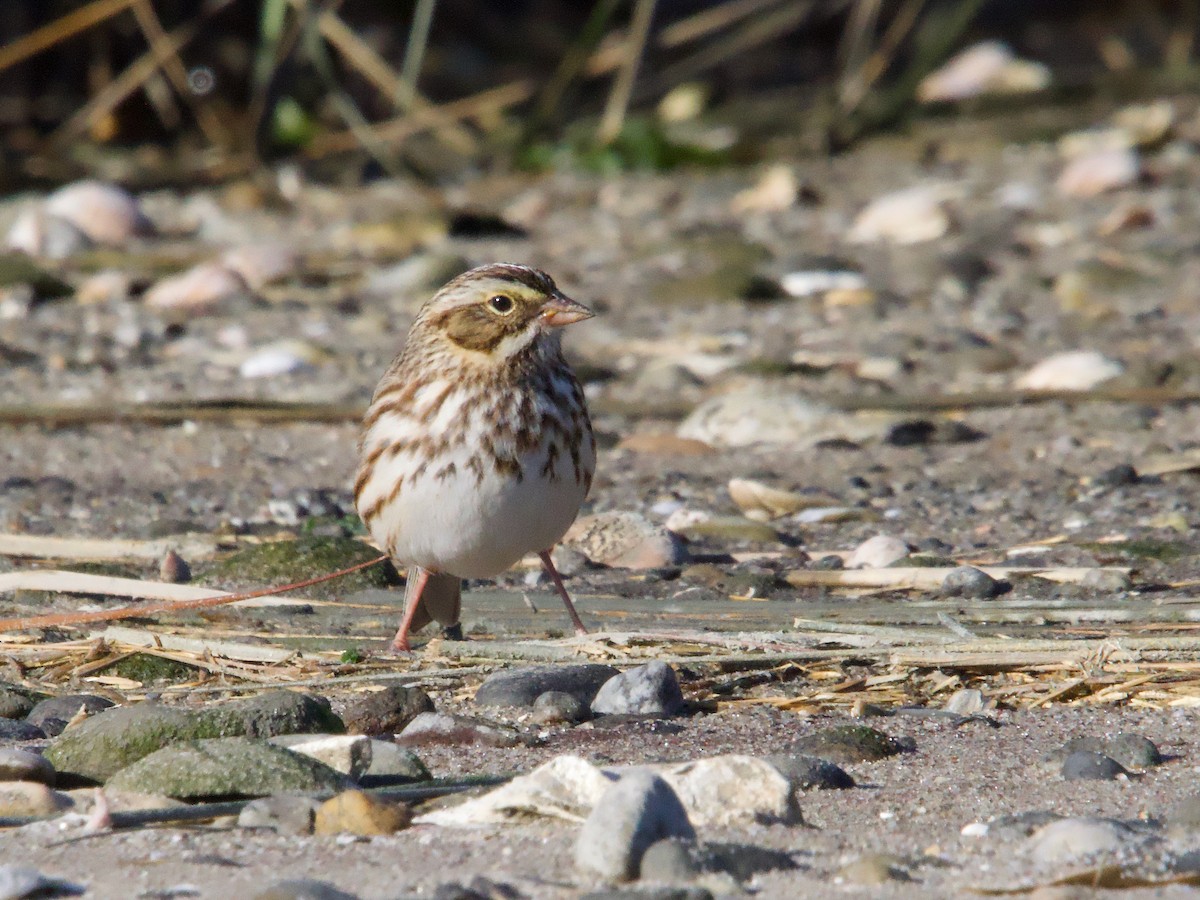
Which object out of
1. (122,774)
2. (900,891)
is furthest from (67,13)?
(900,891)

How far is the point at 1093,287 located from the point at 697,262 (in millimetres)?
1743

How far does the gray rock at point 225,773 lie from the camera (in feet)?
9.92

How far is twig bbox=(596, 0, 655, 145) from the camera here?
9.04m

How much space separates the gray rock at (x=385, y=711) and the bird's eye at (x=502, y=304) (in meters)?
1.00

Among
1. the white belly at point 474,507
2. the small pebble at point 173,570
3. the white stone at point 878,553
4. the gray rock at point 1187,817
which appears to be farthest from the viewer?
the white stone at point 878,553

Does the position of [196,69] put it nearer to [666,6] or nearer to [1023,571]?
[666,6]

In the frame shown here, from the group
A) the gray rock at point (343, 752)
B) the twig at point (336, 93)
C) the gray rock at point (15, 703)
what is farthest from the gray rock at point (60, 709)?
the twig at point (336, 93)

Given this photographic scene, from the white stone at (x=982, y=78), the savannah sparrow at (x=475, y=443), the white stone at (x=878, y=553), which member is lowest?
the white stone at (x=878, y=553)

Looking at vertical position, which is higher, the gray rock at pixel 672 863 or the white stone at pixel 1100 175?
the white stone at pixel 1100 175

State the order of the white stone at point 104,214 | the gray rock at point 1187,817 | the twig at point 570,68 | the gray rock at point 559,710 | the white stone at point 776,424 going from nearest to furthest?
the gray rock at point 1187,817 < the gray rock at point 559,710 < the white stone at point 776,424 < the white stone at point 104,214 < the twig at point 570,68

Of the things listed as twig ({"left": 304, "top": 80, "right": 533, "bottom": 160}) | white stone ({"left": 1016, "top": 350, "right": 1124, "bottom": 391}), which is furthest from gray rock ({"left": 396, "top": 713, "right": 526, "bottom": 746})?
twig ({"left": 304, "top": 80, "right": 533, "bottom": 160})

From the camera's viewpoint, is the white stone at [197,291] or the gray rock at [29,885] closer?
the gray rock at [29,885]

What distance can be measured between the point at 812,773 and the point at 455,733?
68 centimetres

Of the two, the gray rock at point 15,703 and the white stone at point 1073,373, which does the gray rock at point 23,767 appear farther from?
the white stone at point 1073,373
